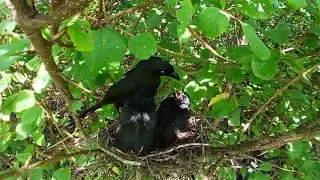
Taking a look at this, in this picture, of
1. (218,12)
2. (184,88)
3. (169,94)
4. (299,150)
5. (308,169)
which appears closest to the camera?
(218,12)

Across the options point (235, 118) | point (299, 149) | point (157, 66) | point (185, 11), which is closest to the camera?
point (185, 11)

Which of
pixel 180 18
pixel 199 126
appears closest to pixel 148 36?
pixel 180 18

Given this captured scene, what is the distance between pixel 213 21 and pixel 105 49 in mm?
261

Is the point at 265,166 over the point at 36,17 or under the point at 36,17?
under

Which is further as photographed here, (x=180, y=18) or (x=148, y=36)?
(x=148, y=36)

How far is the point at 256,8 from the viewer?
908 mm

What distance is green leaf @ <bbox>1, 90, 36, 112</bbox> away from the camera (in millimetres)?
1218

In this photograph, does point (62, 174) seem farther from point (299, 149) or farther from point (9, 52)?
point (299, 149)

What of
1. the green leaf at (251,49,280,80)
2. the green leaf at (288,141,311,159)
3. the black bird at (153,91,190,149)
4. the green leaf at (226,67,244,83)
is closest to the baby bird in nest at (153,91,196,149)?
the black bird at (153,91,190,149)

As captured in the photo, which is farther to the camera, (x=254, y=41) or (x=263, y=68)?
(x=263, y=68)

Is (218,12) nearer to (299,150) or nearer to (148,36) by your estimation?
(148,36)

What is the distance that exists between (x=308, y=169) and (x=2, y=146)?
89 centimetres

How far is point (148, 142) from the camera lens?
1.46m

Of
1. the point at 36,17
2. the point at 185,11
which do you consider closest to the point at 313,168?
the point at 185,11
